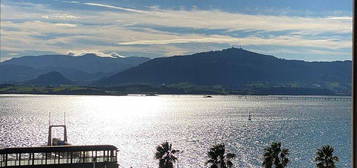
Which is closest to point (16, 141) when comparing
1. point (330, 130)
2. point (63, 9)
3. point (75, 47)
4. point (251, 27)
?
point (330, 130)

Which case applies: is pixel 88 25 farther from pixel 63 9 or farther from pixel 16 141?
pixel 16 141

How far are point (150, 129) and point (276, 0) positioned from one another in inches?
2848

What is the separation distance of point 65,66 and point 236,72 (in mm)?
60317

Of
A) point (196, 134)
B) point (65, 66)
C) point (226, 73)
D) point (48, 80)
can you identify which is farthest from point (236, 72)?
point (196, 134)

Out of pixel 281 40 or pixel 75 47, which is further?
pixel 75 47

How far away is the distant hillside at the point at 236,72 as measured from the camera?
391 feet

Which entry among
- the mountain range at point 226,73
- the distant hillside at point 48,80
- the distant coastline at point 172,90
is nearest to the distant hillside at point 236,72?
the mountain range at point 226,73

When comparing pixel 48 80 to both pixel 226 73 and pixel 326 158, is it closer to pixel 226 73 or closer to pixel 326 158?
pixel 226 73

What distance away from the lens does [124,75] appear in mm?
127062

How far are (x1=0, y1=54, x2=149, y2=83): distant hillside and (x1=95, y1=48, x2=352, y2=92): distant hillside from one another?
1996 centimetres

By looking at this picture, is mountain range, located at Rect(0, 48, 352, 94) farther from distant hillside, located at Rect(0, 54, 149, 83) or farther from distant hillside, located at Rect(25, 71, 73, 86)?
distant hillside, located at Rect(0, 54, 149, 83)

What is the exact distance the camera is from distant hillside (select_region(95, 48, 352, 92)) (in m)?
119

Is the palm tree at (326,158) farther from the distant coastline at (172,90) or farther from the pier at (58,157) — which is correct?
the distant coastline at (172,90)

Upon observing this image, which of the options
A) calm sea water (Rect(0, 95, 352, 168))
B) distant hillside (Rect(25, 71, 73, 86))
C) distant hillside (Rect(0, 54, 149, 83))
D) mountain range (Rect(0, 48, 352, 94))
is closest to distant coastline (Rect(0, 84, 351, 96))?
mountain range (Rect(0, 48, 352, 94))
